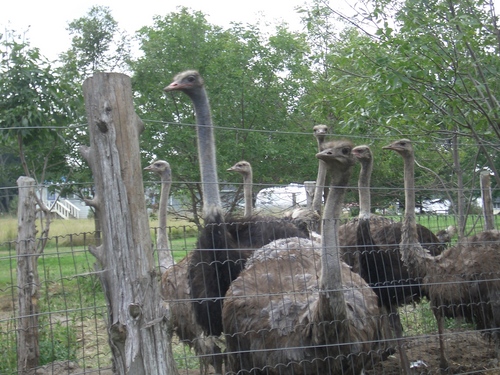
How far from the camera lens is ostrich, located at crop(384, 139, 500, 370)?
6.20m

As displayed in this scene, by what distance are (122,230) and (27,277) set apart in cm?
314

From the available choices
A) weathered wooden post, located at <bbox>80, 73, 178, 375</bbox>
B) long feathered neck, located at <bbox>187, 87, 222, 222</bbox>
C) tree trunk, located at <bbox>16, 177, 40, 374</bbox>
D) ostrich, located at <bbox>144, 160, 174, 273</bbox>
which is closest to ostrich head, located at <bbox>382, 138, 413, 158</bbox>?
long feathered neck, located at <bbox>187, 87, 222, 222</bbox>

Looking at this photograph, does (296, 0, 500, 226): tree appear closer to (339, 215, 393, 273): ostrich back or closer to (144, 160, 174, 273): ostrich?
(339, 215, 393, 273): ostrich back

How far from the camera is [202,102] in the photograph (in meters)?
6.09

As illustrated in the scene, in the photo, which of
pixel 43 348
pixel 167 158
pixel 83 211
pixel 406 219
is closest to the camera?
pixel 43 348

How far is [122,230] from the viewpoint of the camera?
126 inches

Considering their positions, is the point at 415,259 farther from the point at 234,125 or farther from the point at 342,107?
the point at 234,125

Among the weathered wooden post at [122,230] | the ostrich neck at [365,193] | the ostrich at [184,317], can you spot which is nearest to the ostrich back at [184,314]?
the ostrich at [184,317]

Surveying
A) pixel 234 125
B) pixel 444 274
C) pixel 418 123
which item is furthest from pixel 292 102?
pixel 444 274

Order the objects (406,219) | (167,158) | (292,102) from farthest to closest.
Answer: (292,102), (167,158), (406,219)

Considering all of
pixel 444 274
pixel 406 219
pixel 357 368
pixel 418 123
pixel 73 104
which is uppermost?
pixel 73 104

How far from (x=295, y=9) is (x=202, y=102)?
157cm

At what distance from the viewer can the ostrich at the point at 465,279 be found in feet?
20.4

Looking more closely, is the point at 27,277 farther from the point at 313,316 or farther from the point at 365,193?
the point at 365,193
